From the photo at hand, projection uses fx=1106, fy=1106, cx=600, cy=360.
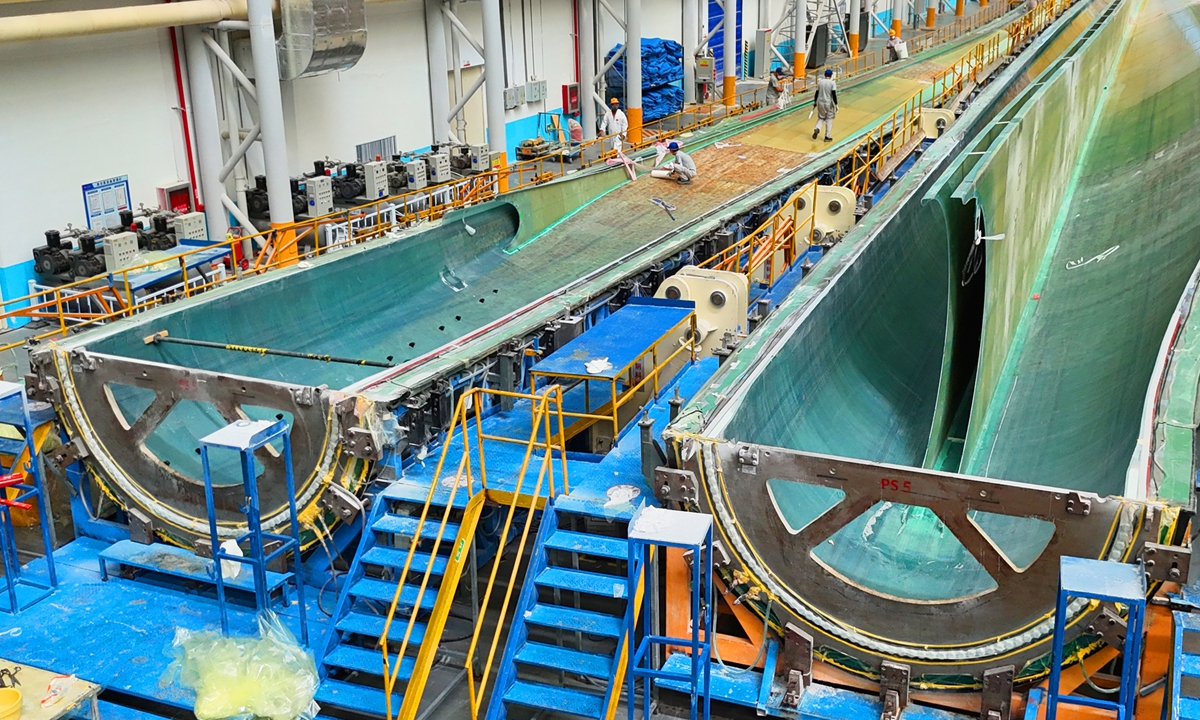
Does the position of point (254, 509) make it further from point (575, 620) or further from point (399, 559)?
point (575, 620)

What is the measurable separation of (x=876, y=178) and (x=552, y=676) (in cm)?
1053

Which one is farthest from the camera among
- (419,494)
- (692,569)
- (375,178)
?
(375,178)

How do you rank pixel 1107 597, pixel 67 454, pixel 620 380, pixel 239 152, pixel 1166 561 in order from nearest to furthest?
pixel 1107 597 → pixel 1166 561 → pixel 67 454 → pixel 620 380 → pixel 239 152

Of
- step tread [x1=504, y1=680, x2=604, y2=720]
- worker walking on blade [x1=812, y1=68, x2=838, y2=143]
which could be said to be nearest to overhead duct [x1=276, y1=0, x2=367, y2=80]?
worker walking on blade [x1=812, y1=68, x2=838, y2=143]

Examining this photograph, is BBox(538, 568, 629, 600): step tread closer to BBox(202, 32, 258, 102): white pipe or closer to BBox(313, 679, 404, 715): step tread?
BBox(313, 679, 404, 715): step tread

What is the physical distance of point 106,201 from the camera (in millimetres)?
15000

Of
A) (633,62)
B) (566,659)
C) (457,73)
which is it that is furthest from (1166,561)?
(633,62)

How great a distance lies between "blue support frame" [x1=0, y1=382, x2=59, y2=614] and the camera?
8.03 metres

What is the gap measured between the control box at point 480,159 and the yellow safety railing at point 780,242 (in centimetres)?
716

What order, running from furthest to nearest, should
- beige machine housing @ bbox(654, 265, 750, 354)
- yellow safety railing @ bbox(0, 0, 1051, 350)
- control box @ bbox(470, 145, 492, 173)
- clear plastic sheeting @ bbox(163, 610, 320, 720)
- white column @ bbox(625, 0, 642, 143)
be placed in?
white column @ bbox(625, 0, 642, 143), control box @ bbox(470, 145, 492, 173), yellow safety railing @ bbox(0, 0, 1051, 350), beige machine housing @ bbox(654, 265, 750, 354), clear plastic sheeting @ bbox(163, 610, 320, 720)

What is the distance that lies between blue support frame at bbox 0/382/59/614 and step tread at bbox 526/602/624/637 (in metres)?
3.89

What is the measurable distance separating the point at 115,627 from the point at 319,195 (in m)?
9.77

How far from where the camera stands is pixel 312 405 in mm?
7652

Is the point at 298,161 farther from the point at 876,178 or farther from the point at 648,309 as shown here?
the point at 648,309
